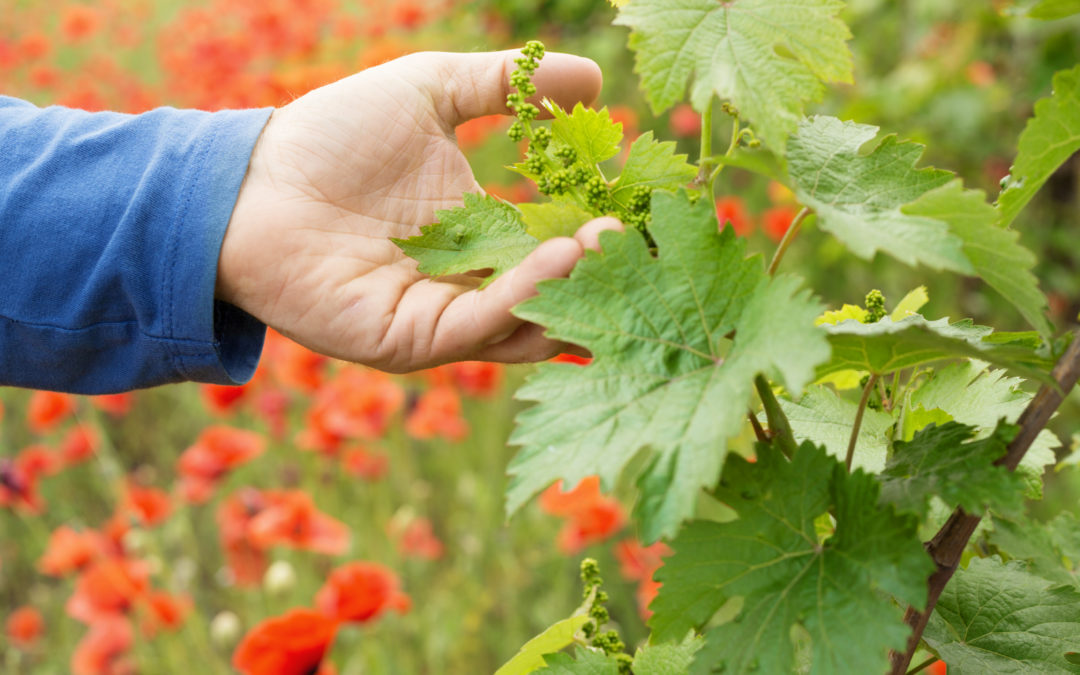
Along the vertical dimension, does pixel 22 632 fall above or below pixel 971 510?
below

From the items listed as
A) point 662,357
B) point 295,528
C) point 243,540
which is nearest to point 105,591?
point 243,540

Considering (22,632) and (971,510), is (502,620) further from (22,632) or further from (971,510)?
(971,510)

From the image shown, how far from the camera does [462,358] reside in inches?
34.8

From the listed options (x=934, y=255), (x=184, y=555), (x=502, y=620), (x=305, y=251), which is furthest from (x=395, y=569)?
(x=934, y=255)

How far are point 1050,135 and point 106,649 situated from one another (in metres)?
1.65

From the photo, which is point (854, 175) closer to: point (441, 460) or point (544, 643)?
point (544, 643)

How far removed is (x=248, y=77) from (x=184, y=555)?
5.05 feet

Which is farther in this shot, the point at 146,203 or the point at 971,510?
the point at 146,203

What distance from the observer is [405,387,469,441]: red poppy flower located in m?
1.80

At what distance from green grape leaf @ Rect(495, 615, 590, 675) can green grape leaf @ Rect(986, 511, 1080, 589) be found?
0.34 metres

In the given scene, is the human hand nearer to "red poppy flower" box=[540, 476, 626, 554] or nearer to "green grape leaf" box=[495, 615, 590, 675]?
"green grape leaf" box=[495, 615, 590, 675]

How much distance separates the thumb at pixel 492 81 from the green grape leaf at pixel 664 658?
0.58 m

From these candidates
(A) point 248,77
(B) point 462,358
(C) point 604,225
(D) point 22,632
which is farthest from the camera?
(A) point 248,77

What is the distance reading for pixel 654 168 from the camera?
605mm
